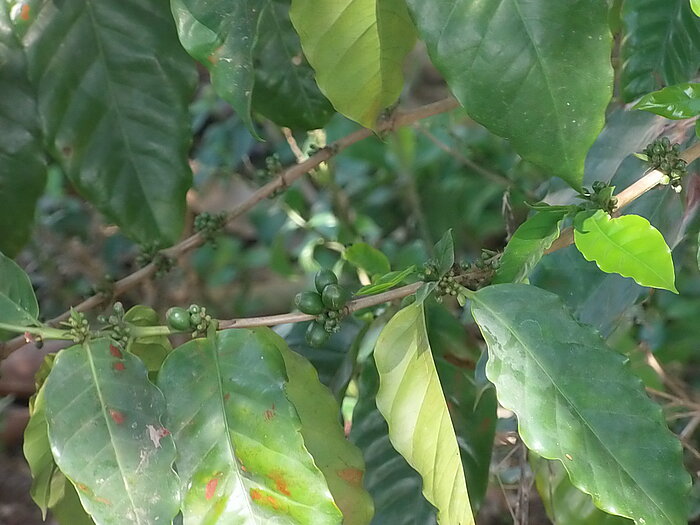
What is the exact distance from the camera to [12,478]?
77.0 inches

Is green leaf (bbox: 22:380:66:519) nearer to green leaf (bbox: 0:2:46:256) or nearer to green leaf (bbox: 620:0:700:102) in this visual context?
green leaf (bbox: 0:2:46:256)

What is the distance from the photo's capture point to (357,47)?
2.16 feet

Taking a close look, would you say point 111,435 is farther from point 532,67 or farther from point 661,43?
point 661,43

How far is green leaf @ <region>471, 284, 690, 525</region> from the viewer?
51 centimetres

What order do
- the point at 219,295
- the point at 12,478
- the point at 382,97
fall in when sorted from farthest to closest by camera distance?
the point at 219,295 < the point at 12,478 < the point at 382,97

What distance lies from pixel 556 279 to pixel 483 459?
8.1 inches

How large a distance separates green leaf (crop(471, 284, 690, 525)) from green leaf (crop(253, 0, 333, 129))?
39 cm

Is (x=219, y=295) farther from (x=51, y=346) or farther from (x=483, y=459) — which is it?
(x=483, y=459)

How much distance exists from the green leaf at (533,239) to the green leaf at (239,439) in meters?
0.20

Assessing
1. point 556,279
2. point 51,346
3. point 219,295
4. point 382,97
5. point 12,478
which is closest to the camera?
point 382,97

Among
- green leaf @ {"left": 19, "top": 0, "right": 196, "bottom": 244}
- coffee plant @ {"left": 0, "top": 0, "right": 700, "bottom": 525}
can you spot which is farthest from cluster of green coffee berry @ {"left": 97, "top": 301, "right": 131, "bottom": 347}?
green leaf @ {"left": 19, "top": 0, "right": 196, "bottom": 244}

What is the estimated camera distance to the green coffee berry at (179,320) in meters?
0.60

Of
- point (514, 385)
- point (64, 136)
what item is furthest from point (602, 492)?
point (64, 136)

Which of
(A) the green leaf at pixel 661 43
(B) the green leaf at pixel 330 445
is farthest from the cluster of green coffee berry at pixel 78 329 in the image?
(A) the green leaf at pixel 661 43
